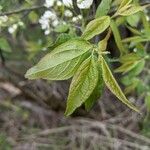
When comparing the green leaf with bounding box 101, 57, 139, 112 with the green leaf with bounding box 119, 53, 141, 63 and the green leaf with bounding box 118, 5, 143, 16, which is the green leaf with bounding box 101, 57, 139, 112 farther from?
the green leaf with bounding box 119, 53, 141, 63

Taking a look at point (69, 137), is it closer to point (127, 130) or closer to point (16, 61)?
point (127, 130)

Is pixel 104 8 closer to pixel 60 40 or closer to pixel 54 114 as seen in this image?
pixel 60 40

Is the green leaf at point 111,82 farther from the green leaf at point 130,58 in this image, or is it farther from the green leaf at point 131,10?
the green leaf at point 130,58

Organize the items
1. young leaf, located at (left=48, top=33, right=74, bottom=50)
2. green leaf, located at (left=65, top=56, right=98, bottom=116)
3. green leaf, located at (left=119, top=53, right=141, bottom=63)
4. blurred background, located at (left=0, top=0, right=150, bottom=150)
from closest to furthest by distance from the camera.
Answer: green leaf, located at (left=65, top=56, right=98, bottom=116) → young leaf, located at (left=48, top=33, right=74, bottom=50) → green leaf, located at (left=119, top=53, right=141, bottom=63) → blurred background, located at (left=0, top=0, right=150, bottom=150)

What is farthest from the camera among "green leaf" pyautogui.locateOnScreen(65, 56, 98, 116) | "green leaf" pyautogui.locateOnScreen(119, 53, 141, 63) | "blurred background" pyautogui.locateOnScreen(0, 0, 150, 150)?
"blurred background" pyautogui.locateOnScreen(0, 0, 150, 150)

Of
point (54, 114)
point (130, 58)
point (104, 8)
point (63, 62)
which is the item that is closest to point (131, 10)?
point (104, 8)

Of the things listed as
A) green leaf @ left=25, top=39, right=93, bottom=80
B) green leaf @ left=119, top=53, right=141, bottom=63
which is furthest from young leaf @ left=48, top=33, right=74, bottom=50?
green leaf @ left=119, top=53, right=141, bottom=63

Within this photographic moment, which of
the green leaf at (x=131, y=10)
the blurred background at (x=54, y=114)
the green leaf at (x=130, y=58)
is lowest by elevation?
the blurred background at (x=54, y=114)

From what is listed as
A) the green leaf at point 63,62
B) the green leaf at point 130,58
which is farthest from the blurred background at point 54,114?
the green leaf at point 63,62

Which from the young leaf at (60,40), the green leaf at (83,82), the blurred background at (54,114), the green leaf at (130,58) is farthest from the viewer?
the blurred background at (54,114)
